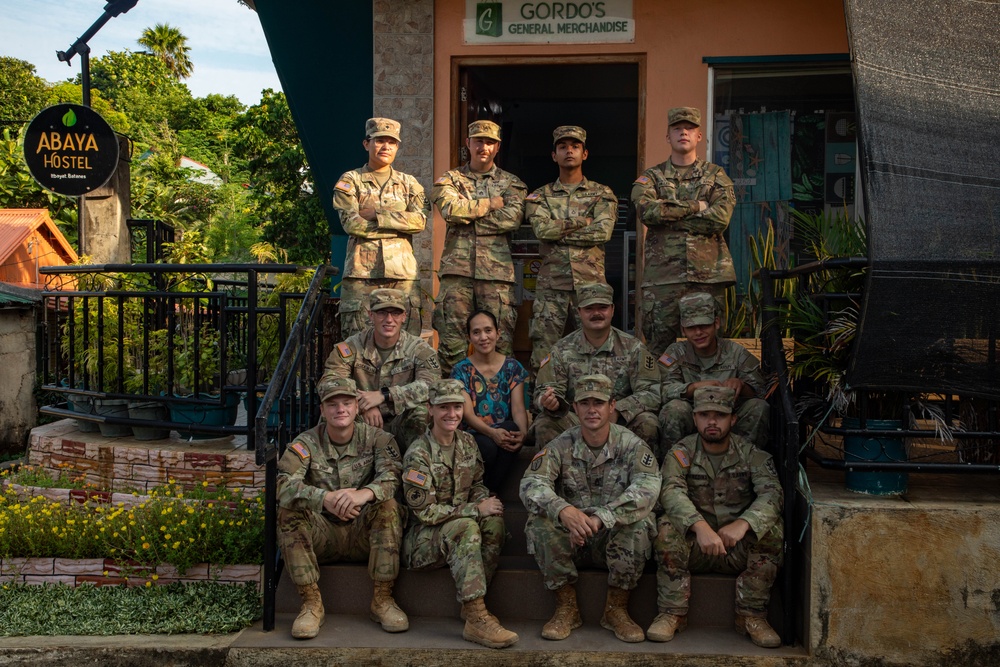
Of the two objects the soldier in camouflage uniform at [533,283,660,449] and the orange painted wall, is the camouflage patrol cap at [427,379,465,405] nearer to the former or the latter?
the soldier in camouflage uniform at [533,283,660,449]

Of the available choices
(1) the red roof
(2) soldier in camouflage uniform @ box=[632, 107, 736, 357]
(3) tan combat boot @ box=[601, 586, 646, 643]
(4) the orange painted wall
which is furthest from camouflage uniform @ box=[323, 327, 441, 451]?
(1) the red roof

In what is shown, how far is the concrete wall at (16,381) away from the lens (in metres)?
8.34

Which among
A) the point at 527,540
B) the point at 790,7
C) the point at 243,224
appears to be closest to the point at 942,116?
the point at 527,540

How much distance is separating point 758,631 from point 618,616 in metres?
0.66

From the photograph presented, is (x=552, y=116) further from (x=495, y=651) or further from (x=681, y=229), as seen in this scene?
(x=495, y=651)

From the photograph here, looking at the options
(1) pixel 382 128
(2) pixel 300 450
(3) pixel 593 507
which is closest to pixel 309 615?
(2) pixel 300 450

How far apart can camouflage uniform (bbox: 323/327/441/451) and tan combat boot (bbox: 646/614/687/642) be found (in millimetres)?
1691

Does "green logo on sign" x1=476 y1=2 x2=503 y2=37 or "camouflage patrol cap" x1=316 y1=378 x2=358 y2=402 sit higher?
"green logo on sign" x1=476 y1=2 x2=503 y2=37

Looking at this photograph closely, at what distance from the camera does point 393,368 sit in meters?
5.63

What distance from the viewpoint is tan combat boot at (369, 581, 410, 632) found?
4.65m

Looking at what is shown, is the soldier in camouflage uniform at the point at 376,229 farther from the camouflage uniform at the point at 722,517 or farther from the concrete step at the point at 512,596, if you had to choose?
the camouflage uniform at the point at 722,517

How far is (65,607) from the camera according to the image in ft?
→ 16.6

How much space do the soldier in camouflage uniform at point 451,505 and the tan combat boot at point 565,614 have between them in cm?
36

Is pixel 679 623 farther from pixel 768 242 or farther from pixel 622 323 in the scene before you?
pixel 622 323
